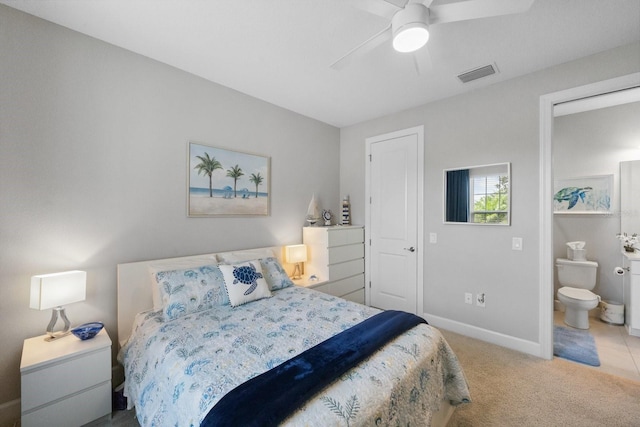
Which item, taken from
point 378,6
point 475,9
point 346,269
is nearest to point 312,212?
point 346,269

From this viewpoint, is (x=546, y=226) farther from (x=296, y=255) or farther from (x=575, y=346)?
(x=296, y=255)

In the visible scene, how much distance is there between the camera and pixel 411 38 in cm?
148

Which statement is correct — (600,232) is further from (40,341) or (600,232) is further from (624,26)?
(40,341)

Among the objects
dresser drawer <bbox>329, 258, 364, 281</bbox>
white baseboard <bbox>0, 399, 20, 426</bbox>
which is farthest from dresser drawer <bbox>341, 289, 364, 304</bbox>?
white baseboard <bbox>0, 399, 20, 426</bbox>

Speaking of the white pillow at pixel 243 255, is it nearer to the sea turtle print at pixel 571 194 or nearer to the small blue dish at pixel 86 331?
the small blue dish at pixel 86 331

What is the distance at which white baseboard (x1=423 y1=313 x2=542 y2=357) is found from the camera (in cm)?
255

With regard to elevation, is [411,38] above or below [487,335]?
above

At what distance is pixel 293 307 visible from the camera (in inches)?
84.7

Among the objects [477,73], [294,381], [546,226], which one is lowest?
[294,381]

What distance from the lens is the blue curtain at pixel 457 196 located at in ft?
9.68

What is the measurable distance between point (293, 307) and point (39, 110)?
2274 millimetres

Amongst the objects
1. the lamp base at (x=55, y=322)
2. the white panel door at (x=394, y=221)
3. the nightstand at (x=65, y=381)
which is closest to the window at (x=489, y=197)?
the white panel door at (x=394, y=221)

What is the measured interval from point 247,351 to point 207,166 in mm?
1841

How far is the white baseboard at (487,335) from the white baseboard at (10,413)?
361cm
